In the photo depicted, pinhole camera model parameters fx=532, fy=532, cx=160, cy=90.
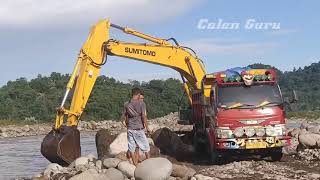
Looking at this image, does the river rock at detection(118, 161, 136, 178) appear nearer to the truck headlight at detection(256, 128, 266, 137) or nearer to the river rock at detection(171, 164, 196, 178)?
the river rock at detection(171, 164, 196, 178)

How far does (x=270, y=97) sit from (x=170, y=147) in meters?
4.96

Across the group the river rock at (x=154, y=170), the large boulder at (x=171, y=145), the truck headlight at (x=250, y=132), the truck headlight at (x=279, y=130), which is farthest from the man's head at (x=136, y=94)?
the large boulder at (x=171, y=145)

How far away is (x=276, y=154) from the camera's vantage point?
16078 millimetres

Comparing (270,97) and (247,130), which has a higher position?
(270,97)

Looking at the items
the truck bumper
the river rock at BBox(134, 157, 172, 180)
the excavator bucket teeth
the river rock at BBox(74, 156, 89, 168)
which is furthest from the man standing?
the excavator bucket teeth

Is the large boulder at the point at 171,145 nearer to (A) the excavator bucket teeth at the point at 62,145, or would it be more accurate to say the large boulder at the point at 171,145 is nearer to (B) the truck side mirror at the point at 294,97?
(A) the excavator bucket teeth at the point at 62,145

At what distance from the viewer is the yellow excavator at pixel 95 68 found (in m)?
16.6

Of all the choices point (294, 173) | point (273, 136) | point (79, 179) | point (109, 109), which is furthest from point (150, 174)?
point (109, 109)

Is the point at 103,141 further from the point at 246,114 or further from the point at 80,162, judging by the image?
the point at 246,114

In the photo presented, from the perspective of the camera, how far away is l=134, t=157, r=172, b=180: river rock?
1153 centimetres

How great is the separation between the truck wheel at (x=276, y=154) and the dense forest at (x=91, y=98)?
63091 mm

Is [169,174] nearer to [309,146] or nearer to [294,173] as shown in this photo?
[294,173]

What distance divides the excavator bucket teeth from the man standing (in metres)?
3.22

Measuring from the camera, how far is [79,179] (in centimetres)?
1143
